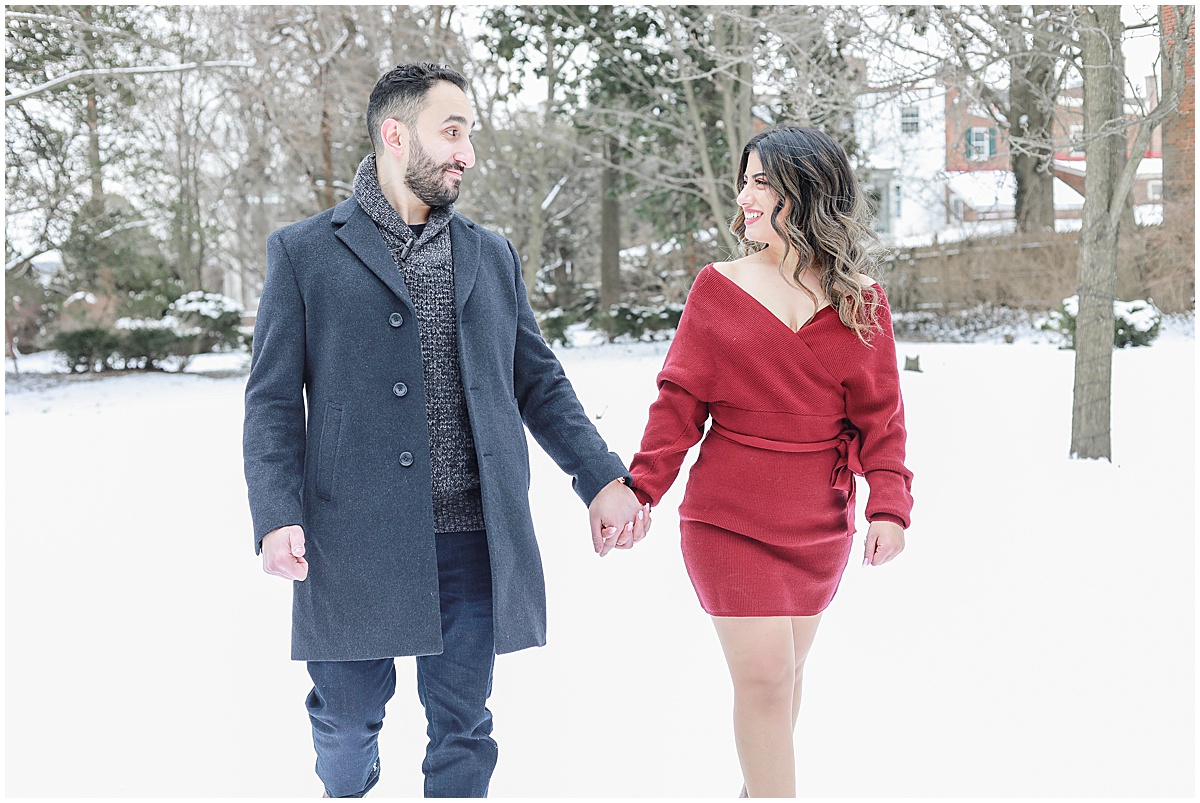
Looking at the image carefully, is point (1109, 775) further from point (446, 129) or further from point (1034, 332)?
point (1034, 332)

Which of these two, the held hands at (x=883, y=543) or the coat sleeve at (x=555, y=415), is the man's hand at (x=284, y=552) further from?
the held hands at (x=883, y=543)

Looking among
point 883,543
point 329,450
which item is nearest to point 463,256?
point 329,450

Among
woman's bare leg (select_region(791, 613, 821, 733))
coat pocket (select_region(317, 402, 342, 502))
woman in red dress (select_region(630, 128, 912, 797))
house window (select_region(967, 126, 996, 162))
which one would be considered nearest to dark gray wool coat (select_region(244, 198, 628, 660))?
coat pocket (select_region(317, 402, 342, 502))

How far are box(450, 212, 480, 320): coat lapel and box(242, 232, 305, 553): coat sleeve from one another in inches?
14.3

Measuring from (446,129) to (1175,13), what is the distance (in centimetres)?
664

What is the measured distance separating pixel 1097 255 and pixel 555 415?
19.9 ft

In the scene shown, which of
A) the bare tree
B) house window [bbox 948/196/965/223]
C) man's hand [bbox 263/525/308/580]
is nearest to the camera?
man's hand [bbox 263/525/308/580]

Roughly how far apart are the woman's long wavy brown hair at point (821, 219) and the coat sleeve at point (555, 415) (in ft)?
2.03

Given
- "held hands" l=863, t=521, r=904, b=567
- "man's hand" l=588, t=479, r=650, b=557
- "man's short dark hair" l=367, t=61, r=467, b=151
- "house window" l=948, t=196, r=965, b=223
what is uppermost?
"house window" l=948, t=196, r=965, b=223

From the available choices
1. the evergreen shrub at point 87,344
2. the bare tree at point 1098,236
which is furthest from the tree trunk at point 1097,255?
the evergreen shrub at point 87,344

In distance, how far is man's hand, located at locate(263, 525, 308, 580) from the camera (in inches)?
91.9

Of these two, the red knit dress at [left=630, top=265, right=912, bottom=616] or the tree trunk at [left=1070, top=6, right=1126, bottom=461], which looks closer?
the red knit dress at [left=630, top=265, right=912, bottom=616]

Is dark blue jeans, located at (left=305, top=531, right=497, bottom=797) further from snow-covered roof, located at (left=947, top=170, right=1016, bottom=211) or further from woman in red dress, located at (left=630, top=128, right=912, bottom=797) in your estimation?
snow-covered roof, located at (left=947, top=170, right=1016, bottom=211)

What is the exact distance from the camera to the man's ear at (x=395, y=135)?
2.51 metres
